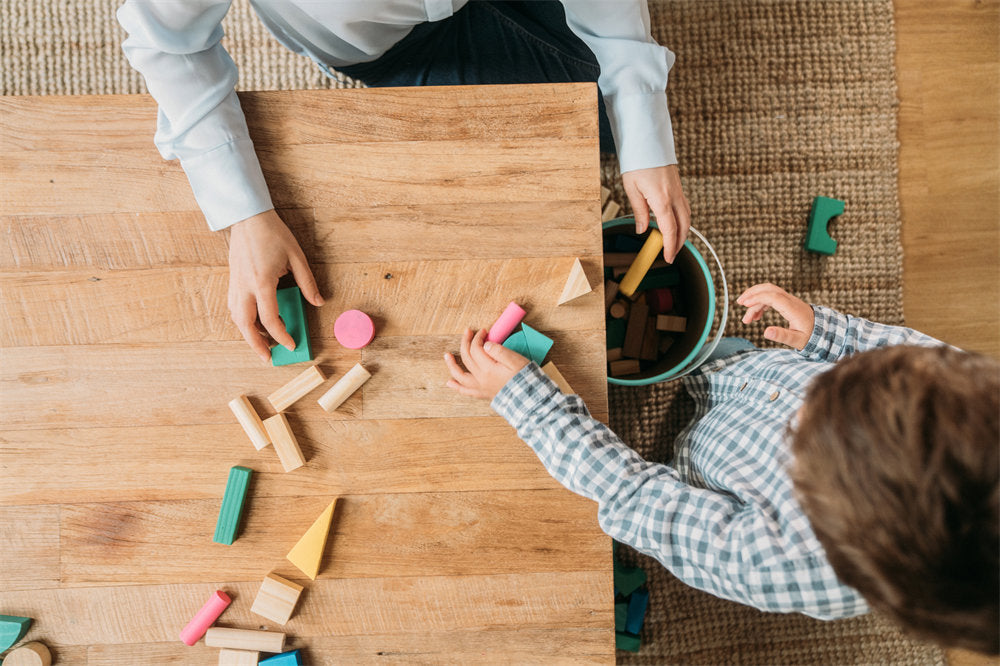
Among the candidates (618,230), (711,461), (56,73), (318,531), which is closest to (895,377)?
(711,461)

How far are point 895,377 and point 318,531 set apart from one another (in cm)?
54

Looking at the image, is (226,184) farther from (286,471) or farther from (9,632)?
(9,632)

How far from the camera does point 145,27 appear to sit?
552mm

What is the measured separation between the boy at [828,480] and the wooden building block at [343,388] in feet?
0.29

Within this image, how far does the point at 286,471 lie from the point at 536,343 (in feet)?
0.93

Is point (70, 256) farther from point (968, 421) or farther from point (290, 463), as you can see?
point (968, 421)

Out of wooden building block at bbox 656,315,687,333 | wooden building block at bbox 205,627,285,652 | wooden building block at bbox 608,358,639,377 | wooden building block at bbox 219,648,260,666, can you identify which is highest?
wooden building block at bbox 656,315,687,333

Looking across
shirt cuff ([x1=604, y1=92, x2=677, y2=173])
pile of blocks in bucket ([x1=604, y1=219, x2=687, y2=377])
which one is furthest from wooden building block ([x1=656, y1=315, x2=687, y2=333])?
shirt cuff ([x1=604, y1=92, x2=677, y2=173])

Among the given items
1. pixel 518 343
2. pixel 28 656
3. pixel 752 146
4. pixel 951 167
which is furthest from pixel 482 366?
pixel 951 167

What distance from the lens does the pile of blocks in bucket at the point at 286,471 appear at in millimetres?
594

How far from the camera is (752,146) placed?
1.09 meters

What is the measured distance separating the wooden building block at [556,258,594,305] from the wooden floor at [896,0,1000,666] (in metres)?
0.82

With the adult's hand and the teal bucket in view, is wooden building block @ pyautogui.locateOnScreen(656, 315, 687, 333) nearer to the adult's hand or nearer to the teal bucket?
the teal bucket

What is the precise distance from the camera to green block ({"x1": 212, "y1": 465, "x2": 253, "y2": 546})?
594 mm
